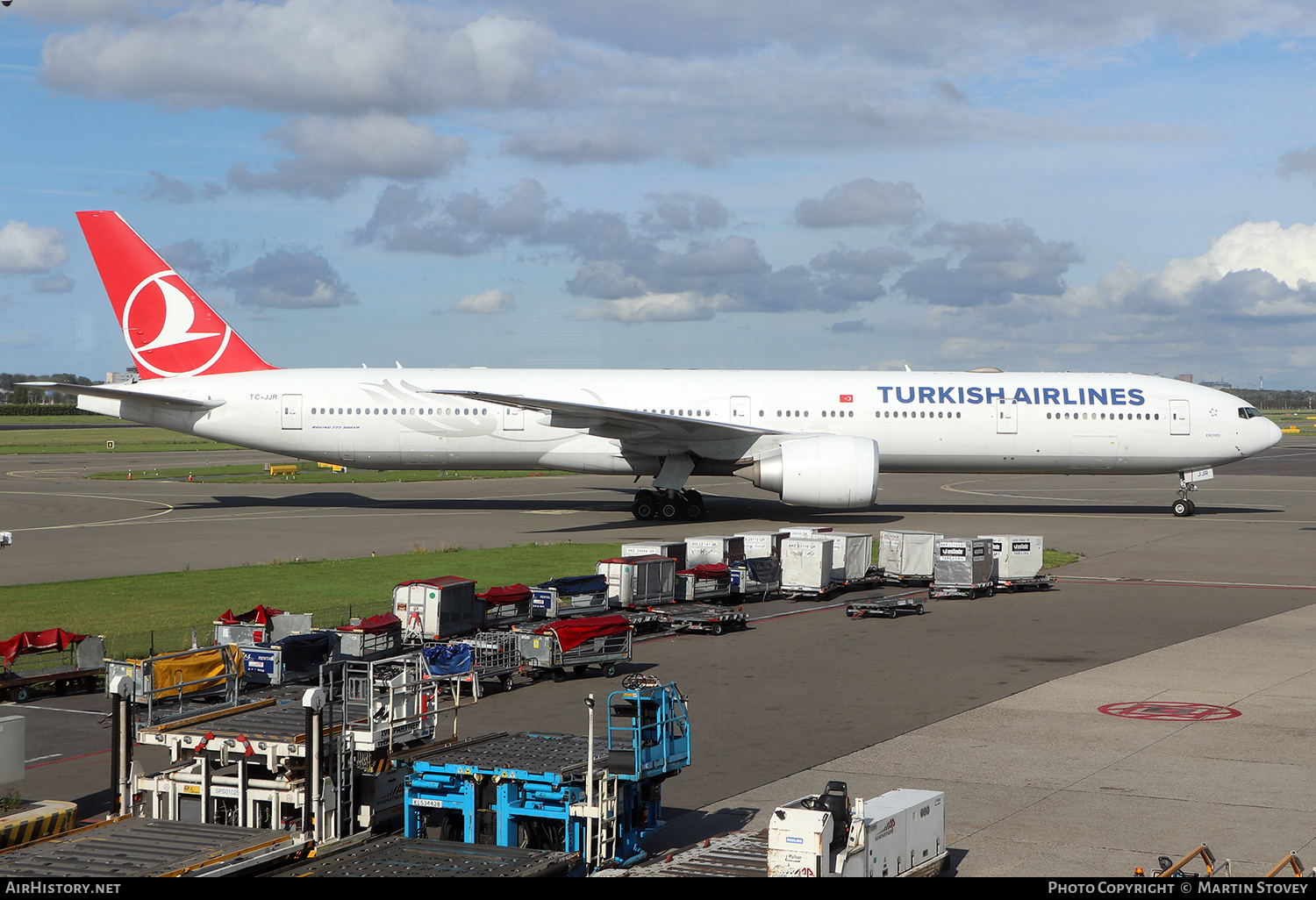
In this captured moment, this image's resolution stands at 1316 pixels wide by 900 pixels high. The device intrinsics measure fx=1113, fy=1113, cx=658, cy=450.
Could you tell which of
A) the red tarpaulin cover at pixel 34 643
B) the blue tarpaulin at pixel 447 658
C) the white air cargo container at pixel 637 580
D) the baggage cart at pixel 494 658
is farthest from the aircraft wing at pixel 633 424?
the blue tarpaulin at pixel 447 658

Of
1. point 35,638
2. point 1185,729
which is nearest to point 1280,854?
point 1185,729

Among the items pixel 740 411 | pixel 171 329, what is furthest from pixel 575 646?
pixel 171 329

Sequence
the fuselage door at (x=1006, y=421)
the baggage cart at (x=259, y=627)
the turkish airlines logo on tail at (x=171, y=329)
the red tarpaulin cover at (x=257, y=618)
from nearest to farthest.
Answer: the baggage cart at (x=259, y=627)
the red tarpaulin cover at (x=257, y=618)
the fuselage door at (x=1006, y=421)
the turkish airlines logo on tail at (x=171, y=329)

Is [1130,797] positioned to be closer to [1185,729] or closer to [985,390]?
[1185,729]

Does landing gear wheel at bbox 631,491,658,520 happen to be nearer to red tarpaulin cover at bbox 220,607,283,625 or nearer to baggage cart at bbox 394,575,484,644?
baggage cart at bbox 394,575,484,644

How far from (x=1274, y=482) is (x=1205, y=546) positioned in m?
29.3

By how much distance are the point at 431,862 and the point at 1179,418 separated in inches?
1352

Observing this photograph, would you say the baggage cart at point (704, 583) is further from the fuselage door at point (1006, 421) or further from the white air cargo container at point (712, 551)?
the fuselage door at point (1006, 421)

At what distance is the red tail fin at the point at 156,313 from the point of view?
38312mm

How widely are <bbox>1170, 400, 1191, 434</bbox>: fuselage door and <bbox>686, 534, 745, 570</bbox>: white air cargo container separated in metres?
19.3

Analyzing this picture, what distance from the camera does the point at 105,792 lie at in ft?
35.6

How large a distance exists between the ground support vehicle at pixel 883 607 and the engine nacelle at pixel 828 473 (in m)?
11.1

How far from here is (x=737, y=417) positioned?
3712cm

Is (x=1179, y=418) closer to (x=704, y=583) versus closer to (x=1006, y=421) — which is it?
(x=1006, y=421)
